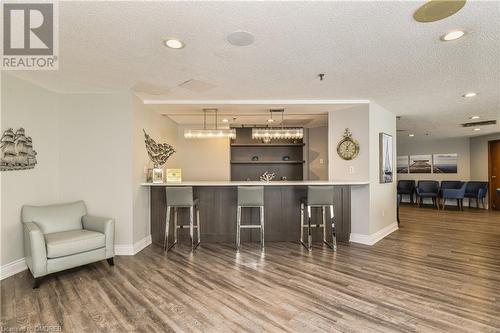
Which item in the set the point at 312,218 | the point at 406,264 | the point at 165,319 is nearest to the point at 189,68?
the point at 165,319

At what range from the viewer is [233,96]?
13.0 feet

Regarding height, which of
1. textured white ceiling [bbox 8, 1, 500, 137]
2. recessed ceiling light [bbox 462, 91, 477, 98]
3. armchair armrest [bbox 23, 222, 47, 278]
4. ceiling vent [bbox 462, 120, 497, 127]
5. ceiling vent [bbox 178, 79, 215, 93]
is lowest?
armchair armrest [bbox 23, 222, 47, 278]

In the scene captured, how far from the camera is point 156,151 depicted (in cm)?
458

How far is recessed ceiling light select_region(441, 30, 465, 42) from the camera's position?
208cm

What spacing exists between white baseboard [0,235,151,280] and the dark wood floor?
12cm

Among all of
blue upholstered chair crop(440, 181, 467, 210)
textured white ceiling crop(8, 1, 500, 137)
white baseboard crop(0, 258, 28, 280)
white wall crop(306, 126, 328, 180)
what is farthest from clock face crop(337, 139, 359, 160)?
blue upholstered chair crop(440, 181, 467, 210)

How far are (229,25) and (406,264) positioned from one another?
3.55 m

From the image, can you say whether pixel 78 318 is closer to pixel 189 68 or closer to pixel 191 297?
pixel 191 297

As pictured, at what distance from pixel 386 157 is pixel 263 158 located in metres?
2.93

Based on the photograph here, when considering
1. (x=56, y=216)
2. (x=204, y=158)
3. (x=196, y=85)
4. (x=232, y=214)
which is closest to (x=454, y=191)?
(x=232, y=214)

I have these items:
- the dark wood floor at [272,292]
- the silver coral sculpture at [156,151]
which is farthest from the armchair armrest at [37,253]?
the silver coral sculpture at [156,151]

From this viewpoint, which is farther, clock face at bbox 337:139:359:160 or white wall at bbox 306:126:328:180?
white wall at bbox 306:126:328:180

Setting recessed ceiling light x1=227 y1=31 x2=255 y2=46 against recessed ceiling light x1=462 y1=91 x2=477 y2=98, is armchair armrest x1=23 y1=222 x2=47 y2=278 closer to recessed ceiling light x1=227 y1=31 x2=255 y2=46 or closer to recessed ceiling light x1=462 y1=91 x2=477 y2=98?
recessed ceiling light x1=227 y1=31 x2=255 y2=46

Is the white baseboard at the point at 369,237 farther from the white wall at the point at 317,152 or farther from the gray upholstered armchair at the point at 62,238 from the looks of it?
the gray upholstered armchair at the point at 62,238
